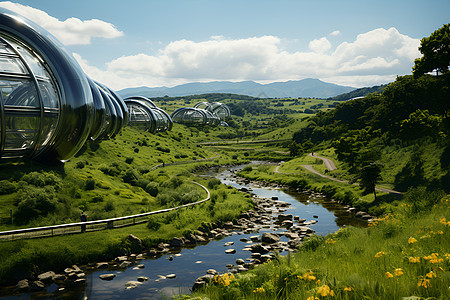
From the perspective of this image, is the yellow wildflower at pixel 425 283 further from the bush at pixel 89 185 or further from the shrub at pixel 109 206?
the bush at pixel 89 185

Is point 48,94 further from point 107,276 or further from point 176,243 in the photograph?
point 176,243

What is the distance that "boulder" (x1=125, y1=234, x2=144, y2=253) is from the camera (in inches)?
934

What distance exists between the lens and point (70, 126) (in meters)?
21.6

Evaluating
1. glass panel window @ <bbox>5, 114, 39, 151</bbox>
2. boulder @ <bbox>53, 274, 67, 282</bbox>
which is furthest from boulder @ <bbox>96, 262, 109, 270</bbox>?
glass panel window @ <bbox>5, 114, 39, 151</bbox>

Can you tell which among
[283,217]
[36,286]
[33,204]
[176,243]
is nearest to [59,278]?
[36,286]

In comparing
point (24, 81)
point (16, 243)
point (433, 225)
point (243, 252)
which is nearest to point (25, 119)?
point (24, 81)

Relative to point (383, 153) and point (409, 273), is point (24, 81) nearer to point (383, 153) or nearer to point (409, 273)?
point (409, 273)

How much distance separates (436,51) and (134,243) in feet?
131

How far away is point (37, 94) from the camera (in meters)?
19.1

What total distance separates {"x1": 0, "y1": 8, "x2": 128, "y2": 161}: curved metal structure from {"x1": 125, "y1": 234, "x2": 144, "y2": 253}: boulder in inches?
302

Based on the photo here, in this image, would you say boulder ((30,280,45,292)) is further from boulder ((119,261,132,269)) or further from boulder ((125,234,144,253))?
boulder ((125,234,144,253))

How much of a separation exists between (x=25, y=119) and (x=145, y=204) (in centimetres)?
1690

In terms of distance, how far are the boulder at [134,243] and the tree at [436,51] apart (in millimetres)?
38547

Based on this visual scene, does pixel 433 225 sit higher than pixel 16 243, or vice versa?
pixel 433 225
